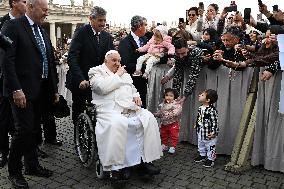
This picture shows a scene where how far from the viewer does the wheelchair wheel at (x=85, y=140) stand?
498cm

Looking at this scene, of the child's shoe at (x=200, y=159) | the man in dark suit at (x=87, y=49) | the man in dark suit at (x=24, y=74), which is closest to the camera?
the man in dark suit at (x=24, y=74)

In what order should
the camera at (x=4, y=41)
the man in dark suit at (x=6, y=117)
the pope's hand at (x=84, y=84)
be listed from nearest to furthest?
the camera at (x=4, y=41) < the pope's hand at (x=84, y=84) < the man in dark suit at (x=6, y=117)

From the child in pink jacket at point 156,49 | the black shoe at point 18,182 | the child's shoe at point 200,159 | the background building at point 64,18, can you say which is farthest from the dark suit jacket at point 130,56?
the background building at point 64,18

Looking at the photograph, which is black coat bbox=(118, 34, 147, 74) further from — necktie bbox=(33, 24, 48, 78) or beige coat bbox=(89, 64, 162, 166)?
necktie bbox=(33, 24, 48, 78)

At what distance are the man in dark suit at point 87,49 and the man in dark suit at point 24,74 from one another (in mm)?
515

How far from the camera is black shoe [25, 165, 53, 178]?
512 cm

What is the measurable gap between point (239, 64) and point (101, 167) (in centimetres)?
249

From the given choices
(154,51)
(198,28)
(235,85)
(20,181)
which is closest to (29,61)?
(20,181)

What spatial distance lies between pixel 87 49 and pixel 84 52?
0.21ft

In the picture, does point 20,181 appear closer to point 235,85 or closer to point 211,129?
point 211,129

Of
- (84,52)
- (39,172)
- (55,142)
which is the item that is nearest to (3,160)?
(39,172)

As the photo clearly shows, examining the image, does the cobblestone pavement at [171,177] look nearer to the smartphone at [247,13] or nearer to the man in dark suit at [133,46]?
the man in dark suit at [133,46]

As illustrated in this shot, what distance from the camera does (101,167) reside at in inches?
191

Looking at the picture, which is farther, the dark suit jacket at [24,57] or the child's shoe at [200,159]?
the child's shoe at [200,159]
